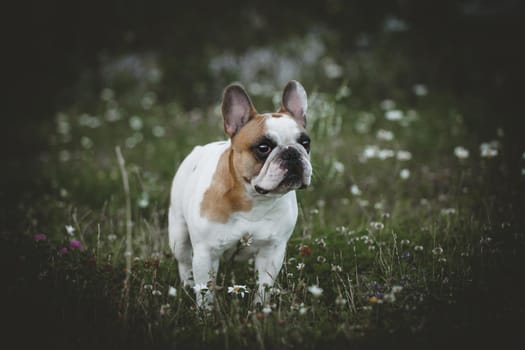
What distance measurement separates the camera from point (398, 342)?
2.58 m

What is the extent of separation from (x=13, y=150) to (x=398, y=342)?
7.15 m

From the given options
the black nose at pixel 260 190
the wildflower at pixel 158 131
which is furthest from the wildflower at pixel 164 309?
the wildflower at pixel 158 131

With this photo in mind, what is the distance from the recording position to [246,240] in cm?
308

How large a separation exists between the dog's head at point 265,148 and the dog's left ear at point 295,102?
0.18ft

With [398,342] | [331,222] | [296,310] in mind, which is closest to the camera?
[398,342]

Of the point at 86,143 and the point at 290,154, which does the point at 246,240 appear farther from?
the point at 86,143

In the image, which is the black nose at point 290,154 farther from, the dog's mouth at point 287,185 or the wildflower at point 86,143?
the wildflower at point 86,143

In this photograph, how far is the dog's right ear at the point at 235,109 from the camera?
3236mm

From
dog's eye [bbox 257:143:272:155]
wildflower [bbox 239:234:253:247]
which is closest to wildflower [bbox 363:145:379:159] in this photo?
dog's eye [bbox 257:143:272:155]

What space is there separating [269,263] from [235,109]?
109 centimetres

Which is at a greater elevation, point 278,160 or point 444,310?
point 278,160

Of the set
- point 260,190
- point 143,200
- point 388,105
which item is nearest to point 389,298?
point 260,190

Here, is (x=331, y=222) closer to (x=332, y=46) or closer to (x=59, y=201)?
(x=59, y=201)

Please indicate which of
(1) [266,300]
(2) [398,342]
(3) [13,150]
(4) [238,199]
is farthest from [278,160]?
(3) [13,150]
